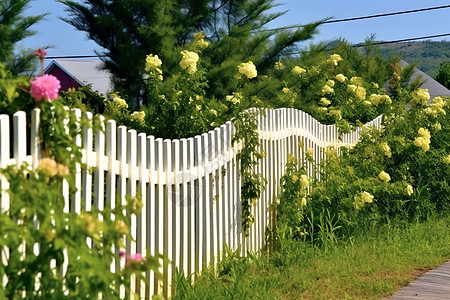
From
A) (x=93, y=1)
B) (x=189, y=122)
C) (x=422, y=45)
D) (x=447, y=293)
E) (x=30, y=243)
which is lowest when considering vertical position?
(x=447, y=293)

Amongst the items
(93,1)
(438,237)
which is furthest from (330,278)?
(93,1)

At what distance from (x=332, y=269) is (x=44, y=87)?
360 cm

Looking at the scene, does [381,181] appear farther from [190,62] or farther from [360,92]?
[360,92]

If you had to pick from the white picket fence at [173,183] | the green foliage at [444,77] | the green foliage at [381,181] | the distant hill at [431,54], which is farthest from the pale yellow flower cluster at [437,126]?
the distant hill at [431,54]

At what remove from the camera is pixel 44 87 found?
3.48 m

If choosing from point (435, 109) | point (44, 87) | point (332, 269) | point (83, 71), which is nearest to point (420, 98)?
point (435, 109)

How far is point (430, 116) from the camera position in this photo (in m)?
10.2

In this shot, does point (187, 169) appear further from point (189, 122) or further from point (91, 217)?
point (91, 217)

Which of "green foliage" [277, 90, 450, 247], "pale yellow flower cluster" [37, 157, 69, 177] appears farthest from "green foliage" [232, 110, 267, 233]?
"pale yellow flower cluster" [37, 157, 69, 177]

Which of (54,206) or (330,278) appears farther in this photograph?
(330,278)

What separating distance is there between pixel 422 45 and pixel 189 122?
19877 centimetres

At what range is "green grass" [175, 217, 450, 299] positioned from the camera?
5449mm

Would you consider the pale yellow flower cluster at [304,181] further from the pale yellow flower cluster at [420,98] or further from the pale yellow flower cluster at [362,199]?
the pale yellow flower cluster at [420,98]

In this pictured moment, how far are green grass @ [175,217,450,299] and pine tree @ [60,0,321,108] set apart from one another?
11.7 metres
